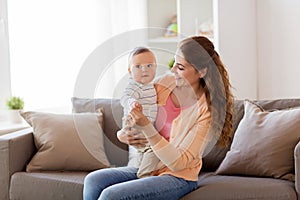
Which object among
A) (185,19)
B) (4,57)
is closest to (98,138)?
(4,57)

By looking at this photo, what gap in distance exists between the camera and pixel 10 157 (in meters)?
2.70

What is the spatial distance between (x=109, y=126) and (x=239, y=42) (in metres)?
1.18

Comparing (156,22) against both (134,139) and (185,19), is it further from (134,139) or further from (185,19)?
(134,139)

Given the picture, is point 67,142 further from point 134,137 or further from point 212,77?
point 212,77

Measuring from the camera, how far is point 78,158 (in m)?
2.79

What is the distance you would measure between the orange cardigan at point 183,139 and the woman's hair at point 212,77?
39mm

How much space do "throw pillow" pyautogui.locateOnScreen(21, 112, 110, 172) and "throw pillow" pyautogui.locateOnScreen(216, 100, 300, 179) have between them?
2.27 ft

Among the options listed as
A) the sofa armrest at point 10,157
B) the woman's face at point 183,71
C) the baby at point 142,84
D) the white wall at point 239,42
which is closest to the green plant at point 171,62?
the woman's face at point 183,71

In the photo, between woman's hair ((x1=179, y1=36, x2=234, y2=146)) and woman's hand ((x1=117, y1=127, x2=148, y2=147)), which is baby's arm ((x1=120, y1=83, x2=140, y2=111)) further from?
woman's hair ((x1=179, y1=36, x2=234, y2=146))

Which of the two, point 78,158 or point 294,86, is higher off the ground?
point 294,86

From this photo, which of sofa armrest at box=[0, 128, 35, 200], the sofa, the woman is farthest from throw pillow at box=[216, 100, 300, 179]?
sofa armrest at box=[0, 128, 35, 200]

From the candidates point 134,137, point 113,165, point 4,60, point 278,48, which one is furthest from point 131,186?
point 4,60

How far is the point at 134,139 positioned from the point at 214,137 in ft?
1.10

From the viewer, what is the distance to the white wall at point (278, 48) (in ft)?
11.1
